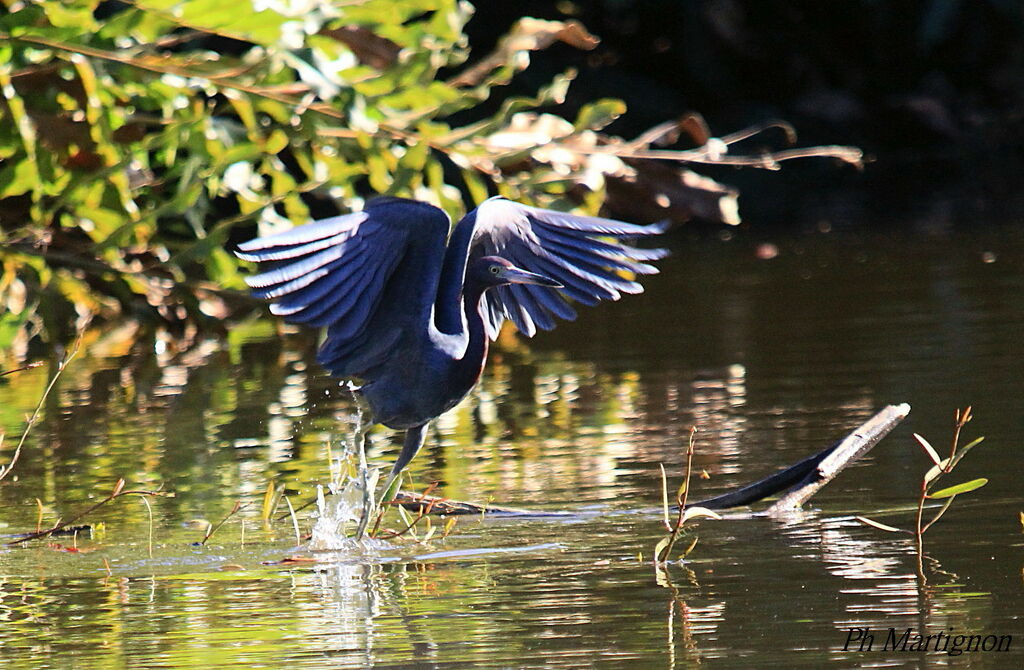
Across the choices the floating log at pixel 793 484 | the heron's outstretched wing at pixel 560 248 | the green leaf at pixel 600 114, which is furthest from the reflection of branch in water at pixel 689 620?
the green leaf at pixel 600 114

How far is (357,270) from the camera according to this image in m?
4.98

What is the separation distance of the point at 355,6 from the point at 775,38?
1485 centimetres

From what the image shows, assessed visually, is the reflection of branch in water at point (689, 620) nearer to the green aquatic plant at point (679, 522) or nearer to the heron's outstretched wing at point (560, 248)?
the green aquatic plant at point (679, 522)

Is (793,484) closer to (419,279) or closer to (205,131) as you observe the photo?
(419,279)

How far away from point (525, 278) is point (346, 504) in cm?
80

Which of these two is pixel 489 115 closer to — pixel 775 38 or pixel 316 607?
pixel 775 38

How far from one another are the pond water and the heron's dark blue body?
447 mm

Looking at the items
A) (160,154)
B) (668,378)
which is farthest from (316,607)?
(160,154)

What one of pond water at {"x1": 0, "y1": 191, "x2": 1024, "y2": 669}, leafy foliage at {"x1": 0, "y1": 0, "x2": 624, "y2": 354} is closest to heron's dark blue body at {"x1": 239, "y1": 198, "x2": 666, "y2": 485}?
pond water at {"x1": 0, "y1": 191, "x2": 1024, "y2": 669}

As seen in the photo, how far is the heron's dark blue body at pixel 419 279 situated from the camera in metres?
4.93

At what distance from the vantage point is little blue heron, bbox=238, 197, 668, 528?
194 inches

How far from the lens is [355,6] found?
27.8ft

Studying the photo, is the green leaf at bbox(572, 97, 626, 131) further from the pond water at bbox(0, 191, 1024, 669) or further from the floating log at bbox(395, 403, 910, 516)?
the floating log at bbox(395, 403, 910, 516)

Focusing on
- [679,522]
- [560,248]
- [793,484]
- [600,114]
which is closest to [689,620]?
[679,522]
